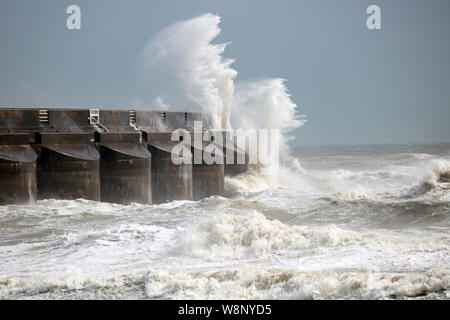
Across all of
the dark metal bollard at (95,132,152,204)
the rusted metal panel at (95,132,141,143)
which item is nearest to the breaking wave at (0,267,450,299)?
the dark metal bollard at (95,132,152,204)

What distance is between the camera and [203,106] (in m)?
27.5

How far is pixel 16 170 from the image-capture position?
50.9 ft

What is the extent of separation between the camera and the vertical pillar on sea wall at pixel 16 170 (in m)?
15.4

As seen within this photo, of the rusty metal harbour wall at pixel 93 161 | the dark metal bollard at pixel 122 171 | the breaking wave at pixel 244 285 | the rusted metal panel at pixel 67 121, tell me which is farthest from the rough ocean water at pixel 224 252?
the rusted metal panel at pixel 67 121

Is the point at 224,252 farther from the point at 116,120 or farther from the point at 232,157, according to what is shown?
the point at 232,157

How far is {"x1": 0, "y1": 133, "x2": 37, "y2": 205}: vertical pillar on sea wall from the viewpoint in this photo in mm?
15438

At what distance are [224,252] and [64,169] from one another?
303 inches

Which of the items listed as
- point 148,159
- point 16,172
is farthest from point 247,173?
point 16,172

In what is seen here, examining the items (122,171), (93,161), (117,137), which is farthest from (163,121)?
(93,161)

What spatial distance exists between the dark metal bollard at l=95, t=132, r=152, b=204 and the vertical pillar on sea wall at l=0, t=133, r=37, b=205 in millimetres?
2217

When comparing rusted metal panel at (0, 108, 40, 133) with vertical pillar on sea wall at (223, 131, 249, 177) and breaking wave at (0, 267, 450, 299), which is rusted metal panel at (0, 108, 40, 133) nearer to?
vertical pillar on sea wall at (223, 131, 249, 177)

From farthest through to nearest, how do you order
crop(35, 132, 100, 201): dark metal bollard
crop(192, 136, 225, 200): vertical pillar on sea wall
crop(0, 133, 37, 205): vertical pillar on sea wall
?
crop(192, 136, 225, 200): vertical pillar on sea wall
crop(35, 132, 100, 201): dark metal bollard
crop(0, 133, 37, 205): vertical pillar on sea wall

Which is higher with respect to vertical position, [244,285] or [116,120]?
[116,120]
